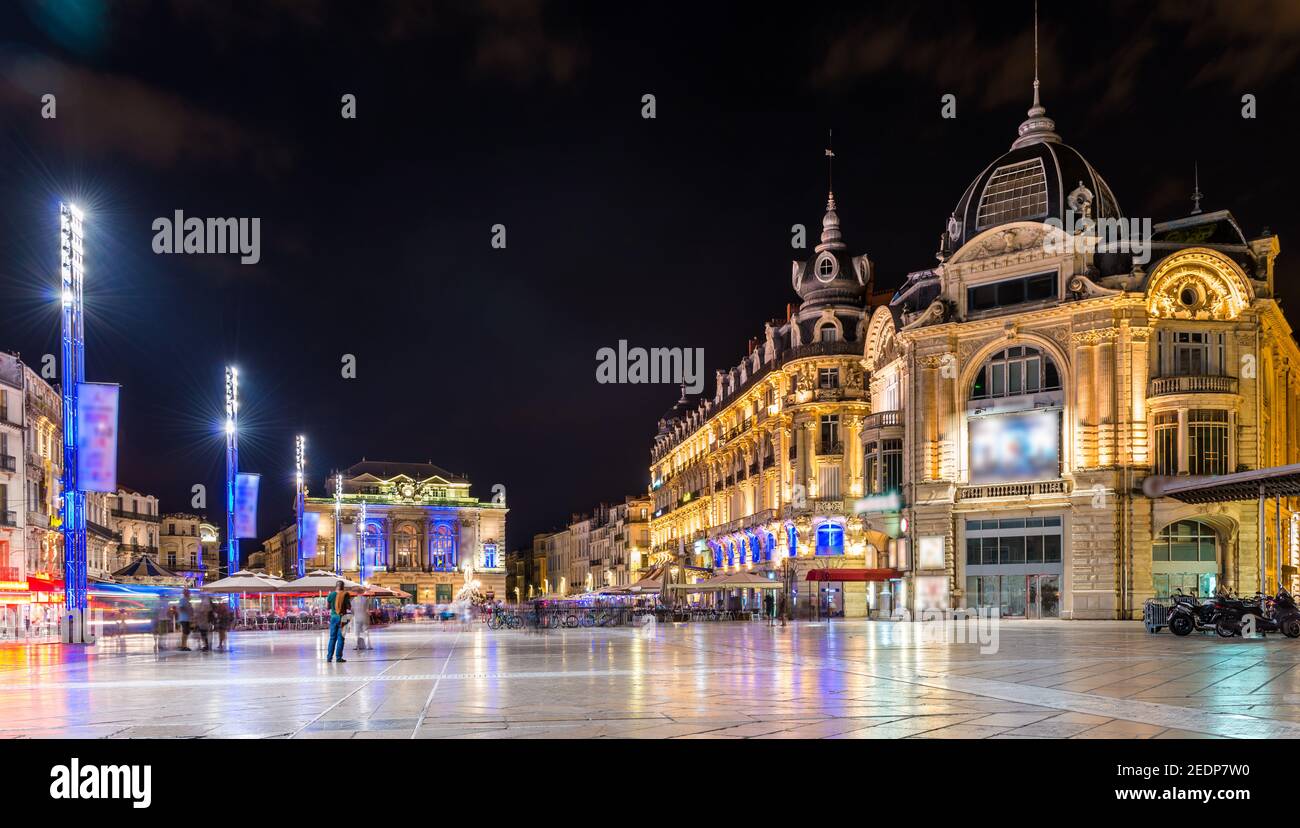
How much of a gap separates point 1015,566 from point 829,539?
1393 cm

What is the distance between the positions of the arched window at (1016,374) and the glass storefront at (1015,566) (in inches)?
229

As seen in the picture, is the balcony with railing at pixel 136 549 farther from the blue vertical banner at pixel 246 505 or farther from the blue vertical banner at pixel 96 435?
the blue vertical banner at pixel 96 435

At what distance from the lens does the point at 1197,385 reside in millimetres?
49875

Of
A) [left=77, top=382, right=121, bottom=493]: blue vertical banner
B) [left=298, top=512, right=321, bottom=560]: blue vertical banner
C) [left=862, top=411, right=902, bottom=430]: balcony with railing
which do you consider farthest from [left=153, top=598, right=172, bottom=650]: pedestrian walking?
[left=298, top=512, right=321, bottom=560]: blue vertical banner

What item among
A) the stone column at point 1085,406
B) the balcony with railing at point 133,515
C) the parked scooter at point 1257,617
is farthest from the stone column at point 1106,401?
the balcony with railing at point 133,515

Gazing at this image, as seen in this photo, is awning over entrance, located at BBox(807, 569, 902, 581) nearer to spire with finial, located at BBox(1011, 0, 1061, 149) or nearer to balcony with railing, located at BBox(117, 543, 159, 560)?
spire with finial, located at BBox(1011, 0, 1061, 149)

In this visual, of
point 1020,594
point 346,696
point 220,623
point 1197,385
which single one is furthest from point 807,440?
point 346,696

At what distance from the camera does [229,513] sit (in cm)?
4647

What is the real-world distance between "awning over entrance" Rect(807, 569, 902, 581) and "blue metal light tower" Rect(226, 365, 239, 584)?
2381cm

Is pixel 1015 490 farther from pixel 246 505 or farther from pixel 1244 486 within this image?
pixel 246 505

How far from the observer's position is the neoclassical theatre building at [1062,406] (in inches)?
1972

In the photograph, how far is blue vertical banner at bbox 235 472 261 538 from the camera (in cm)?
4722

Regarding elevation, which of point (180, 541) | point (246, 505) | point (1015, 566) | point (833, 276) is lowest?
point (180, 541)
